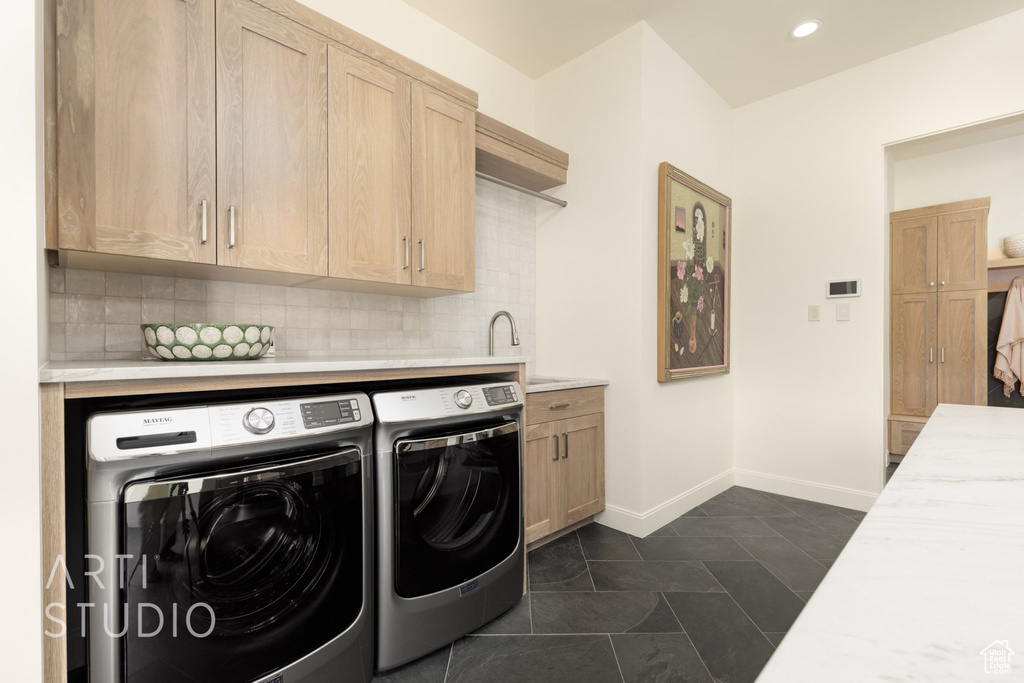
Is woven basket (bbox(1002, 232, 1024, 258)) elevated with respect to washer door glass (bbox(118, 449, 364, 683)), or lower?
elevated

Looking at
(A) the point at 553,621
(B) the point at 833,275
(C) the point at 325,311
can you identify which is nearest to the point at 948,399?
(B) the point at 833,275

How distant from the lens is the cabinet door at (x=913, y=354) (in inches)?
148

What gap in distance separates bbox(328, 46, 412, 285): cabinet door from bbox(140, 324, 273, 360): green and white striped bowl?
0.43 meters

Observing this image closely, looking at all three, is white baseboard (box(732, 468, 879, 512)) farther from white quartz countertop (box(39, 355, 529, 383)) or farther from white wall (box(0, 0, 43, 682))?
white wall (box(0, 0, 43, 682))

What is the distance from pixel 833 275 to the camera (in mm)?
3055

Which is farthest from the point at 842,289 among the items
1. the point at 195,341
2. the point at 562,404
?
the point at 195,341

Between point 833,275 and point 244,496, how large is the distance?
344 centimetres

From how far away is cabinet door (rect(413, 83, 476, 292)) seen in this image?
2012mm

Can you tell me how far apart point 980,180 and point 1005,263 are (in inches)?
30.4

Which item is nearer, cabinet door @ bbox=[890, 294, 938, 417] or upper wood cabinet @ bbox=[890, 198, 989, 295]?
upper wood cabinet @ bbox=[890, 198, 989, 295]

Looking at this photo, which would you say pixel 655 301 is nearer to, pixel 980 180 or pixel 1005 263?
pixel 1005 263

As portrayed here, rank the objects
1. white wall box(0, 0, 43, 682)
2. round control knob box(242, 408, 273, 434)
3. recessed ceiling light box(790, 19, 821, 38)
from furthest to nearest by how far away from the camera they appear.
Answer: recessed ceiling light box(790, 19, 821, 38) → round control knob box(242, 408, 273, 434) → white wall box(0, 0, 43, 682)

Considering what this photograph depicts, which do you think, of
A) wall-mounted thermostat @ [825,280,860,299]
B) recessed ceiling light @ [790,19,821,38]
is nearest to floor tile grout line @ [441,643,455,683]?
wall-mounted thermostat @ [825,280,860,299]

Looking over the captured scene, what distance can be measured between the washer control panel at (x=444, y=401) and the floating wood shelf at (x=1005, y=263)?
4136 millimetres
